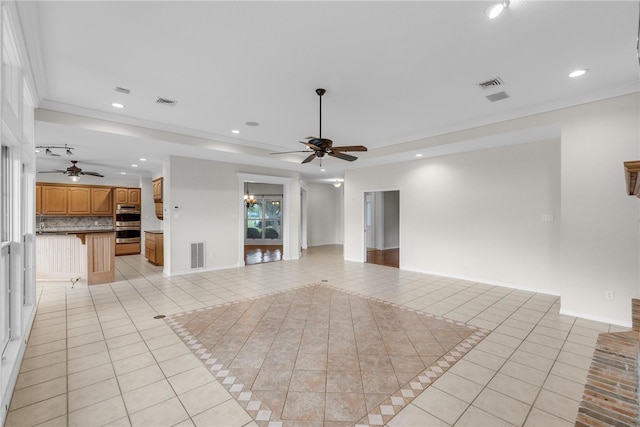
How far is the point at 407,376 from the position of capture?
100 inches

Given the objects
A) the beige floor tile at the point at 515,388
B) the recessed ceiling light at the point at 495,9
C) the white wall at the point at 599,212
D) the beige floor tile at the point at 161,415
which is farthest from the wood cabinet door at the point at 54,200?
the white wall at the point at 599,212

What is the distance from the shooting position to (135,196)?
9562mm

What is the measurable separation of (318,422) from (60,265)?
6.62 metres

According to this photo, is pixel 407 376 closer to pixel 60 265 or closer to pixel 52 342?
pixel 52 342

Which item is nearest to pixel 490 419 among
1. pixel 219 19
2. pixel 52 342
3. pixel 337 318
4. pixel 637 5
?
pixel 337 318

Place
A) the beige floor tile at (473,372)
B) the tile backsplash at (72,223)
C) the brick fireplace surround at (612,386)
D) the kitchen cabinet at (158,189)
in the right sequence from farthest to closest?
the tile backsplash at (72,223) < the kitchen cabinet at (158,189) < the beige floor tile at (473,372) < the brick fireplace surround at (612,386)

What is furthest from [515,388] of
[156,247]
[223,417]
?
[156,247]

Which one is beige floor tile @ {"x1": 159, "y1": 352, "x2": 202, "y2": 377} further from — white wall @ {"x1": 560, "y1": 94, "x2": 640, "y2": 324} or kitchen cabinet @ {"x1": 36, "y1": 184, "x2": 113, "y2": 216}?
kitchen cabinet @ {"x1": 36, "y1": 184, "x2": 113, "y2": 216}

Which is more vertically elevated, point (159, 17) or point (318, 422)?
point (159, 17)

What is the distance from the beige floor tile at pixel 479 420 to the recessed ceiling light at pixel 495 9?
118 inches

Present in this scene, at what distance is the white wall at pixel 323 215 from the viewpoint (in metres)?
11.5

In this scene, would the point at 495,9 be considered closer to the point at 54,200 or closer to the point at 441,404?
the point at 441,404

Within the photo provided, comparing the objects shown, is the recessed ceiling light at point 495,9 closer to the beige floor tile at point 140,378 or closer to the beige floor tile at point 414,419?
the beige floor tile at point 414,419

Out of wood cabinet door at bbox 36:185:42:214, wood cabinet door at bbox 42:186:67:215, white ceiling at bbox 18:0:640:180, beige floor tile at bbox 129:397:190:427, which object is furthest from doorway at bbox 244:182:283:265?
beige floor tile at bbox 129:397:190:427
